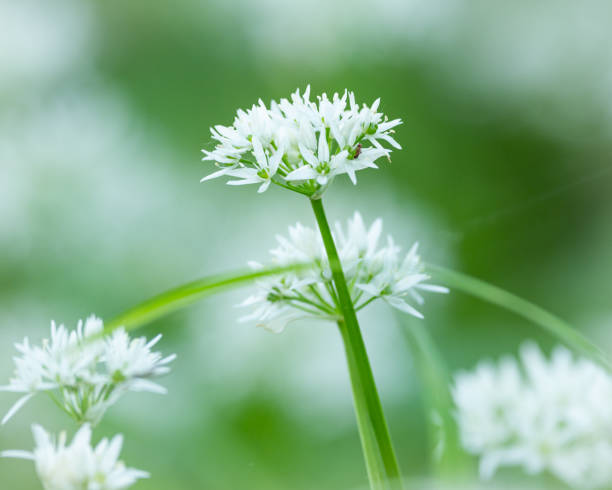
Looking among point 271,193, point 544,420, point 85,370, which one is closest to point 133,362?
point 85,370

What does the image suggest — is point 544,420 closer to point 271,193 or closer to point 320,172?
point 320,172

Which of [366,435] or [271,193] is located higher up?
[271,193]

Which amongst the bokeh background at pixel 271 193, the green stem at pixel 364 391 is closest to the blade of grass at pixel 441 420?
the green stem at pixel 364 391

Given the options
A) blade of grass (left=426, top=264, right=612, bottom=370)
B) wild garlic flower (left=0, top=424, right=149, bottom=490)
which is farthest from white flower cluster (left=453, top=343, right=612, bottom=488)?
wild garlic flower (left=0, top=424, right=149, bottom=490)

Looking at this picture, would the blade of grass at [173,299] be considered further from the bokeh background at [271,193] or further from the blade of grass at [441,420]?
the bokeh background at [271,193]

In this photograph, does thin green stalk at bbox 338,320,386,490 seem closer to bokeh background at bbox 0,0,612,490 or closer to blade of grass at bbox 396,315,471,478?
blade of grass at bbox 396,315,471,478

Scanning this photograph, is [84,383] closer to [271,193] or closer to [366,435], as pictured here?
[366,435]

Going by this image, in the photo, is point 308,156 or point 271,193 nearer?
point 308,156
